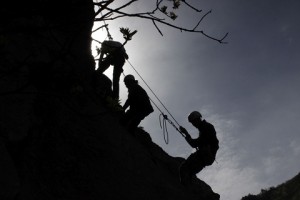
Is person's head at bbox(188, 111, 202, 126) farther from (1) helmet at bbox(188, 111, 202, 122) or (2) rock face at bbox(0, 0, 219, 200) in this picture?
(2) rock face at bbox(0, 0, 219, 200)

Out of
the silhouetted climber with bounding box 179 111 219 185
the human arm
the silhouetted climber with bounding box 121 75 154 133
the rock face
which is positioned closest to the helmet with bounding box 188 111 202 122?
Answer: the silhouetted climber with bounding box 179 111 219 185

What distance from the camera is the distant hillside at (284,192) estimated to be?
4733cm

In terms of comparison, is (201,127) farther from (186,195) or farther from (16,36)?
(16,36)

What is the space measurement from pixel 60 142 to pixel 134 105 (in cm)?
440

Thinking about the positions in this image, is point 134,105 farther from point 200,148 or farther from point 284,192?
point 284,192

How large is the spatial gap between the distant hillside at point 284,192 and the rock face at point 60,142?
133 ft

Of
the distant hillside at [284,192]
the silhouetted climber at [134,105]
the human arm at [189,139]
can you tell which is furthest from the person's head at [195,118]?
the distant hillside at [284,192]

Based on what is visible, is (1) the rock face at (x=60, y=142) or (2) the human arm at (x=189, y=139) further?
(2) the human arm at (x=189, y=139)

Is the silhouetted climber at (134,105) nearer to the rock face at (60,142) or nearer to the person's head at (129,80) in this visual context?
the person's head at (129,80)

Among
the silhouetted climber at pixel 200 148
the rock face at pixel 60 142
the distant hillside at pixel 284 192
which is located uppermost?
the distant hillside at pixel 284 192

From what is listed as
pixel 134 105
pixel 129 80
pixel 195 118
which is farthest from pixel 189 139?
pixel 129 80

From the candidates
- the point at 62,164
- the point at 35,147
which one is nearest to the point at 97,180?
the point at 62,164

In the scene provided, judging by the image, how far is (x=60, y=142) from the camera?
300 inches

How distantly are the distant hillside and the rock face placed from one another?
40537mm
